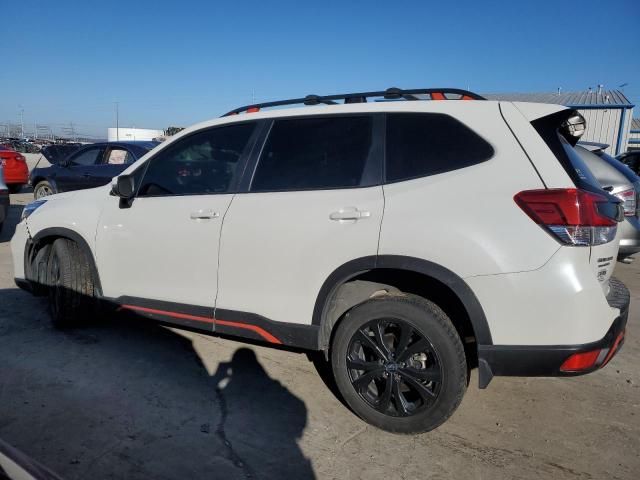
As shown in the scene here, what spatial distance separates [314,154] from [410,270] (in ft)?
3.27

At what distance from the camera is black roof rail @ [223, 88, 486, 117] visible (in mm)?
2975

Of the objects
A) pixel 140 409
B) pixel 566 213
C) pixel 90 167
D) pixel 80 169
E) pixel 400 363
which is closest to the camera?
pixel 566 213

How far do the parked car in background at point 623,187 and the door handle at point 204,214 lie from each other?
420 cm

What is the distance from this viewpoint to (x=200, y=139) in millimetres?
3658

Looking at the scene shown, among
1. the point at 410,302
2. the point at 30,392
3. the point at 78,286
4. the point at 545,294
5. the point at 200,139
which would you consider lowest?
the point at 30,392

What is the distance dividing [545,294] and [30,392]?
10.4ft

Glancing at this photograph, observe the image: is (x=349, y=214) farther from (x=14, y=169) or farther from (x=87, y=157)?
(x=14, y=169)

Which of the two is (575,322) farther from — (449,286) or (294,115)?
(294,115)

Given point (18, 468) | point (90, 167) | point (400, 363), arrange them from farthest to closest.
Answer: point (90, 167) < point (400, 363) < point (18, 468)

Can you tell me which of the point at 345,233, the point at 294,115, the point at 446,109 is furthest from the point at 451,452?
the point at 294,115

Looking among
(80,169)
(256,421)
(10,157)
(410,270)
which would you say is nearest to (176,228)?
(256,421)

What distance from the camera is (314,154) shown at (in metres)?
3.13

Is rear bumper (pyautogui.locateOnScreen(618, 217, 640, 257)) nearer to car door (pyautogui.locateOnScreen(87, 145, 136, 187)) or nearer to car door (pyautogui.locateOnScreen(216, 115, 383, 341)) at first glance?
car door (pyautogui.locateOnScreen(216, 115, 383, 341))

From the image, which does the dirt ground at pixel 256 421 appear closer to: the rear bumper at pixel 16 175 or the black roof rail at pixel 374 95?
the black roof rail at pixel 374 95
